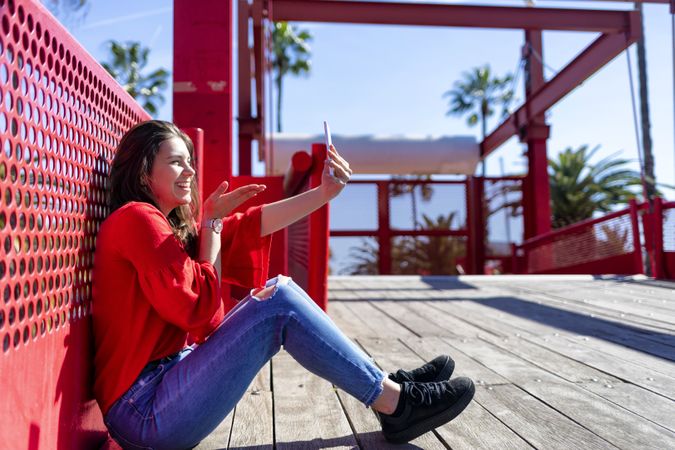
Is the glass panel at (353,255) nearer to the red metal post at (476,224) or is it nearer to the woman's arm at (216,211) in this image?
the red metal post at (476,224)

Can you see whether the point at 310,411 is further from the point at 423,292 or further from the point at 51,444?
the point at 423,292

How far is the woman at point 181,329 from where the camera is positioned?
58.1 inches

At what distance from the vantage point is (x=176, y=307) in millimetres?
1434

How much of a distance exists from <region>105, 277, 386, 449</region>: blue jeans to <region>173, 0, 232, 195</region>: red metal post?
1413 millimetres

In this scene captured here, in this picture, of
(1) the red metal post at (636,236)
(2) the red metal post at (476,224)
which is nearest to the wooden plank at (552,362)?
(1) the red metal post at (636,236)

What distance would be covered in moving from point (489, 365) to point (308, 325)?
51.1 inches

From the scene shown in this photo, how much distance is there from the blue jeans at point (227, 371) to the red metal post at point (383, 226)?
7765 millimetres

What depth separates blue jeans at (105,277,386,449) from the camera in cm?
150

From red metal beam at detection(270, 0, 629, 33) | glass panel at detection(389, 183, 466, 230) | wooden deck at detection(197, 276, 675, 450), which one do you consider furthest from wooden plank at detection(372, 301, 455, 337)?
glass panel at detection(389, 183, 466, 230)

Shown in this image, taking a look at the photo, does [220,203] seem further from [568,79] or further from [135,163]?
[568,79]

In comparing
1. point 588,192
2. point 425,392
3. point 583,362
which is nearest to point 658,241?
point 583,362

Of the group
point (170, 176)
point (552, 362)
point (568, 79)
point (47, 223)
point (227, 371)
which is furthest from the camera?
point (568, 79)

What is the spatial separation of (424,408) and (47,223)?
45.0 inches

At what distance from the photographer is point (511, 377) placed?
2445mm
